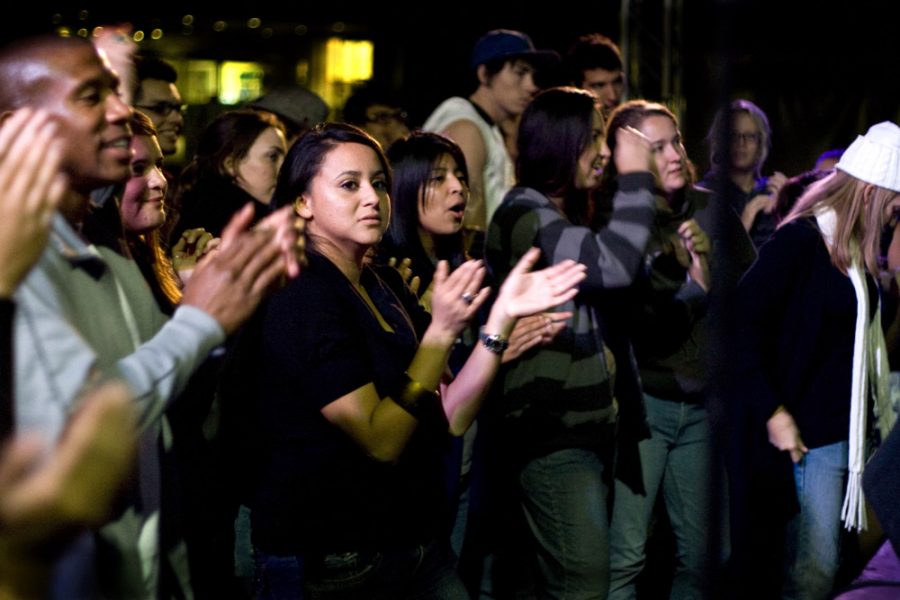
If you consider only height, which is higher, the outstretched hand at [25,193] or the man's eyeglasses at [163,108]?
the outstretched hand at [25,193]

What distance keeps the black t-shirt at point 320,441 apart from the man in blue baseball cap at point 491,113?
2.34 meters

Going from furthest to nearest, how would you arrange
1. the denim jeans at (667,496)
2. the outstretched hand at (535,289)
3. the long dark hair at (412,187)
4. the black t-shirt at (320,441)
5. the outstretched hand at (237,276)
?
the denim jeans at (667,496), the long dark hair at (412,187), the outstretched hand at (535,289), the black t-shirt at (320,441), the outstretched hand at (237,276)

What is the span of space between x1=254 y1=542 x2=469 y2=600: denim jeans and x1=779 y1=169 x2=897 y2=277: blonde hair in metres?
1.90

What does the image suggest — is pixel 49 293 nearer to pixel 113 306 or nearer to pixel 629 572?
→ pixel 113 306

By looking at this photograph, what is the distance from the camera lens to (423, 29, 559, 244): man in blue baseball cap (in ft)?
16.1

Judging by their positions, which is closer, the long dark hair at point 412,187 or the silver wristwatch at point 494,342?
the silver wristwatch at point 494,342

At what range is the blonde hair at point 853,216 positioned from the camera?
365 cm

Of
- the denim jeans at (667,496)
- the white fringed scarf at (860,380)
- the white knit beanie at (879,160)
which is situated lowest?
the denim jeans at (667,496)

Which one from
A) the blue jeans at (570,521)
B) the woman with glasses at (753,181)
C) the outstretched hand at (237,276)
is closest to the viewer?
the outstretched hand at (237,276)

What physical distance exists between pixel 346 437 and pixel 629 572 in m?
1.68

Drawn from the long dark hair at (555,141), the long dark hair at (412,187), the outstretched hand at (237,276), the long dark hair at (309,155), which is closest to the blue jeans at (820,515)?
the long dark hair at (555,141)

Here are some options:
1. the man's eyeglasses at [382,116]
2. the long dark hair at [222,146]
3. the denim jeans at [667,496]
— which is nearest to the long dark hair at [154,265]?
→ the long dark hair at [222,146]

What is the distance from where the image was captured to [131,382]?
1692mm

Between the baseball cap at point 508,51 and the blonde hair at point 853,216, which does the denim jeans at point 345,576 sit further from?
the baseball cap at point 508,51
